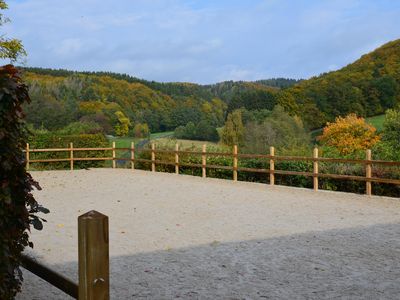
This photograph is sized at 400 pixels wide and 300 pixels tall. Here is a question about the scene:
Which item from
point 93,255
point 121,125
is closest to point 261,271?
point 93,255

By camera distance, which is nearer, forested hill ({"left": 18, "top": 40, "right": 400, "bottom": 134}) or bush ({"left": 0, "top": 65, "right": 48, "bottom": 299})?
bush ({"left": 0, "top": 65, "right": 48, "bottom": 299})

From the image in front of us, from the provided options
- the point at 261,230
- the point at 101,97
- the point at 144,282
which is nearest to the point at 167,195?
the point at 261,230

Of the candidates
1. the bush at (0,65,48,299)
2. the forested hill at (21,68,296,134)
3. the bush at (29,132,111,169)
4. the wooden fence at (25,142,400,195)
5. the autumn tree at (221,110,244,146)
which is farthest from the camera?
the forested hill at (21,68,296,134)

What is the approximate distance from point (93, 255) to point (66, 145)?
23570 millimetres

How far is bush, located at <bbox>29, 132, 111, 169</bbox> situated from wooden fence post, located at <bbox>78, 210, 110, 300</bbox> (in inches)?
885

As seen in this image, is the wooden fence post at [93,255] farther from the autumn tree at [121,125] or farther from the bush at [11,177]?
the autumn tree at [121,125]

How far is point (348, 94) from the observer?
55312mm

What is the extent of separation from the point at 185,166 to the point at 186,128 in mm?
36636

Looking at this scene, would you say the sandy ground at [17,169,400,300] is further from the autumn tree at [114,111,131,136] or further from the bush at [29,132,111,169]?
the autumn tree at [114,111,131,136]

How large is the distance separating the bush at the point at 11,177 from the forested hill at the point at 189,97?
171 feet

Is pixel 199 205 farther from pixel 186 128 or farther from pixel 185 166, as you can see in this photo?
pixel 186 128

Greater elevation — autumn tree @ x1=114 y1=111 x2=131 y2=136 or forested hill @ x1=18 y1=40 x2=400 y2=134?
forested hill @ x1=18 y1=40 x2=400 y2=134

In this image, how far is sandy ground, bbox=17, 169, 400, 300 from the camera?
16.7 feet

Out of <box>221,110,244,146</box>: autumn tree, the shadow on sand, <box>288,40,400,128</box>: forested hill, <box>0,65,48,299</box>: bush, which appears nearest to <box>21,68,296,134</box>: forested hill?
<box>288,40,400,128</box>: forested hill
